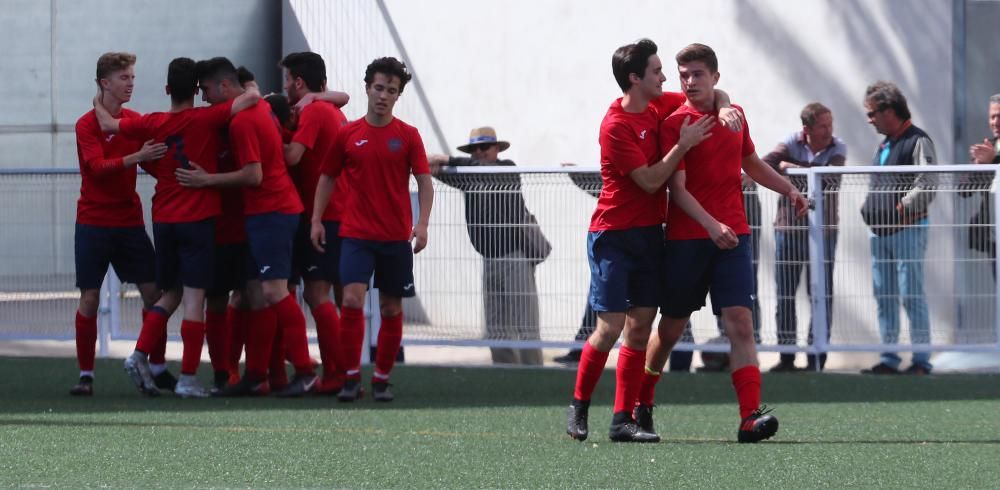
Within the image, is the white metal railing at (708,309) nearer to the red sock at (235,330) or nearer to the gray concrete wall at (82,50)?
the red sock at (235,330)

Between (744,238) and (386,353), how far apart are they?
2.49 metres

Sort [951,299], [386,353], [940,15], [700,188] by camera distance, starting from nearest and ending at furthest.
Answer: [700,188] → [386,353] → [951,299] → [940,15]

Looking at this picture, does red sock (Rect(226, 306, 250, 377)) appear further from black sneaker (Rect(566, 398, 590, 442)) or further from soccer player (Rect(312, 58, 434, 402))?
black sneaker (Rect(566, 398, 590, 442))

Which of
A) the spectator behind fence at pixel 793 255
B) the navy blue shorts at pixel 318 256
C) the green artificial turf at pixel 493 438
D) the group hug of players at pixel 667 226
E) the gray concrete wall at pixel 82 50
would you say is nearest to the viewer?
the green artificial turf at pixel 493 438

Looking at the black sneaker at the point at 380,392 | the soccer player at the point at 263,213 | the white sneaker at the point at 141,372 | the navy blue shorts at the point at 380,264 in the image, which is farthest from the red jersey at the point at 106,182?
the black sneaker at the point at 380,392

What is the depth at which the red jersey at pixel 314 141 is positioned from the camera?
9.16 metres

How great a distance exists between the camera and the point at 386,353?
29.1 feet

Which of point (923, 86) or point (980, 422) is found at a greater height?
point (923, 86)

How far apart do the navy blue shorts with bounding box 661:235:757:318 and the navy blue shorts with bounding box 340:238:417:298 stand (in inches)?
78.2

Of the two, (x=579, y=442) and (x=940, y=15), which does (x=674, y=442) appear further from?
(x=940, y=15)

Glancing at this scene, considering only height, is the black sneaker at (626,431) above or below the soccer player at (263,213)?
below

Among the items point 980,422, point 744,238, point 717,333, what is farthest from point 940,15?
point 744,238

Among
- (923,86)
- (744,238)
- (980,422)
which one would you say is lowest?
(980,422)

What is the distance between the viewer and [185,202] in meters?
8.98
